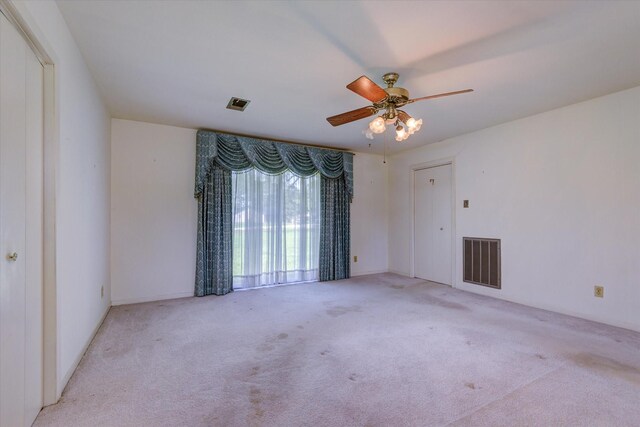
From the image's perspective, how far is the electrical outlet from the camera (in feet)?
9.96

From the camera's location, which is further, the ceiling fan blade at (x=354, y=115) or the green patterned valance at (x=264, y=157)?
the green patterned valance at (x=264, y=157)

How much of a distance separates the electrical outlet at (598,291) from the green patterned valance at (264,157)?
3346 millimetres

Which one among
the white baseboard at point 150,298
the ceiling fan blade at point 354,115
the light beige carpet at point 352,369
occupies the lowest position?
the light beige carpet at point 352,369

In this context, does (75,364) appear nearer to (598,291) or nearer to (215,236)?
(215,236)

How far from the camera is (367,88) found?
6.97ft

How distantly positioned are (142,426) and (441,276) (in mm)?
4308

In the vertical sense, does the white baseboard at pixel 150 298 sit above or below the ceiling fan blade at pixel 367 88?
below

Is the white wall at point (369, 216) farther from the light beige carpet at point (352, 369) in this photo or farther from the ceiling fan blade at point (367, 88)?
the ceiling fan blade at point (367, 88)

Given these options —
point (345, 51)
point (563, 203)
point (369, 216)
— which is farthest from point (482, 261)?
point (345, 51)

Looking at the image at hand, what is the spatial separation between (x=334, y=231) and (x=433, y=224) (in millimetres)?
1637

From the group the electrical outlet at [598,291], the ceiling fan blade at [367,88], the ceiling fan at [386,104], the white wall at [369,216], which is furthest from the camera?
the white wall at [369,216]

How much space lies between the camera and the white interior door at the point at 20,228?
1280 mm

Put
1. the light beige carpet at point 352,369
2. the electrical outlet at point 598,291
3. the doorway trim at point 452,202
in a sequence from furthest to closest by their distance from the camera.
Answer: the doorway trim at point 452,202 < the electrical outlet at point 598,291 < the light beige carpet at point 352,369

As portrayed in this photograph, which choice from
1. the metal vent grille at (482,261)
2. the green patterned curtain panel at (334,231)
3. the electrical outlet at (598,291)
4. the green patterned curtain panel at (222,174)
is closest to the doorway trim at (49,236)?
the green patterned curtain panel at (222,174)
